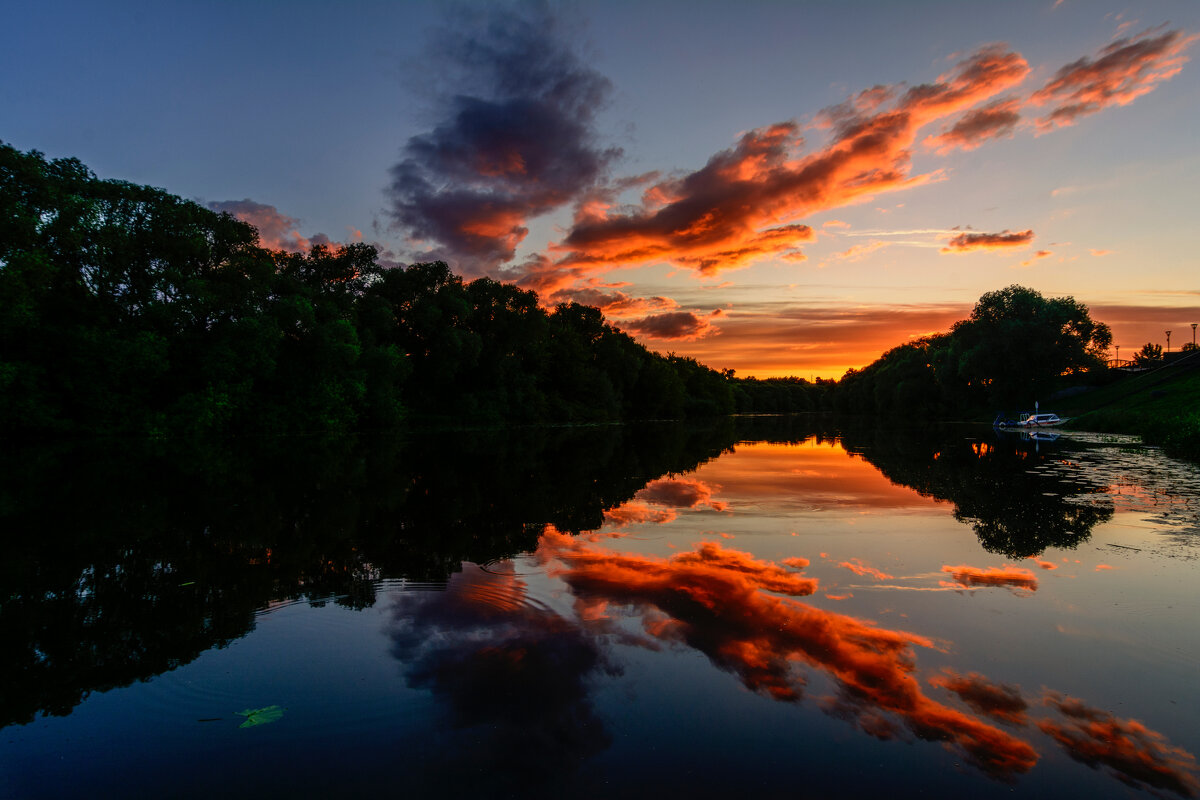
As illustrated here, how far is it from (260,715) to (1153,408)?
57.3 meters

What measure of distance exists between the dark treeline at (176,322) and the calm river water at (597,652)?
25.8 m

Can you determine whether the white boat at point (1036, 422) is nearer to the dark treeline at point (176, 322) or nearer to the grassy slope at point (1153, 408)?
the grassy slope at point (1153, 408)

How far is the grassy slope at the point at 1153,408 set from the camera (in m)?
27.2

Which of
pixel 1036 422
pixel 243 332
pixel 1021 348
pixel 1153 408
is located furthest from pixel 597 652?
pixel 1021 348

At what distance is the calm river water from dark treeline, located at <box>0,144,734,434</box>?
2583 cm

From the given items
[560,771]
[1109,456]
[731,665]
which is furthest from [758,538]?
[1109,456]

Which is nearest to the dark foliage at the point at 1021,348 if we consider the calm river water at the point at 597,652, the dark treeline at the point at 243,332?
the dark treeline at the point at 243,332

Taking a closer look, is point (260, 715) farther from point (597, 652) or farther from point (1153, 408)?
point (1153, 408)

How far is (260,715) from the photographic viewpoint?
4406 mm

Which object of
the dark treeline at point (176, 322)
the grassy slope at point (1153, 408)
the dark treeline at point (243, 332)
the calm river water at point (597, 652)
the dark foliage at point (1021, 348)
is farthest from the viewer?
the dark foliage at point (1021, 348)

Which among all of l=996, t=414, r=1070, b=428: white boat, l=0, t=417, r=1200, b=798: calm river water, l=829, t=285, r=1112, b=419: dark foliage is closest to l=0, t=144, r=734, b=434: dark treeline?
l=0, t=417, r=1200, b=798: calm river water

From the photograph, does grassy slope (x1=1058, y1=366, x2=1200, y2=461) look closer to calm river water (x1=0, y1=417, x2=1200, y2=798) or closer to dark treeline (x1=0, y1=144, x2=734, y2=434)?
calm river water (x1=0, y1=417, x2=1200, y2=798)

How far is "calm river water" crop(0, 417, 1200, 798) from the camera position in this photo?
3.73 meters

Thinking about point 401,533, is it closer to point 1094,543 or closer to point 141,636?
point 141,636
